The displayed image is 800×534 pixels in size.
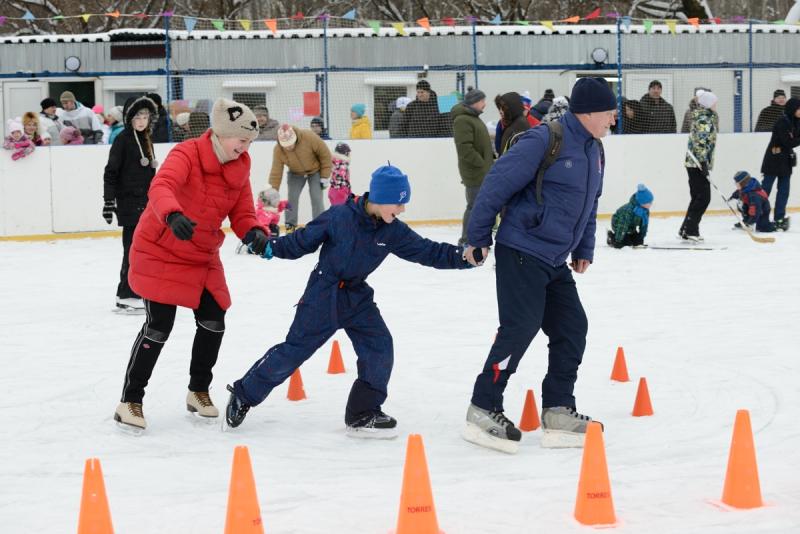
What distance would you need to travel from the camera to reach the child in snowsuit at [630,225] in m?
12.2

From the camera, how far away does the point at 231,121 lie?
212 inches

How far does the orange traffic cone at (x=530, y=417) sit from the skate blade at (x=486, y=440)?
369 mm

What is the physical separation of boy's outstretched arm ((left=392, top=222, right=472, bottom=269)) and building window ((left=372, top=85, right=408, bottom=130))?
10.8 metres

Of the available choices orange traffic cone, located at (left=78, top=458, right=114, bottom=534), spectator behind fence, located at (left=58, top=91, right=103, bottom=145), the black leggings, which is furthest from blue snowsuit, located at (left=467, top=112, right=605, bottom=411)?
spectator behind fence, located at (left=58, top=91, right=103, bottom=145)

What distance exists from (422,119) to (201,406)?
31.9 feet

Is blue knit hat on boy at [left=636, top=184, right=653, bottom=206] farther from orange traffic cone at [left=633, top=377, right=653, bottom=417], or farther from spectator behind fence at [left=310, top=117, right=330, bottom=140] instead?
orange traffic cone at [left=633, top=377, right=653, bottom=417]

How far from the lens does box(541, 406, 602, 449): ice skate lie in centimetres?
508

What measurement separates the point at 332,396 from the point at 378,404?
0.78 m

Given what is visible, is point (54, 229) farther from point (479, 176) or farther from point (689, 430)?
point (689, 430)

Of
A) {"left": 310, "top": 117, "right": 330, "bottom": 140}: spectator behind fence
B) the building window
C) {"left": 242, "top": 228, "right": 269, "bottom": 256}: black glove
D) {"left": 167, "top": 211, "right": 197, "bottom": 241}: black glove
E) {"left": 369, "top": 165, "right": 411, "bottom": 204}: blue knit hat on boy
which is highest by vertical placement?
the building window

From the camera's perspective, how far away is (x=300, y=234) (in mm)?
5195

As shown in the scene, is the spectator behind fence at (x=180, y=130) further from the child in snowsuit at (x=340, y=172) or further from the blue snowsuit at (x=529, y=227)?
the blue snowsuit at (x=529, y=227)

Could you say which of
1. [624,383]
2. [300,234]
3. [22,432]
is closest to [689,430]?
[624,383]

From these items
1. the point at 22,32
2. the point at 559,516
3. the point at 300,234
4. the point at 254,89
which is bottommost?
the point at 559,516
